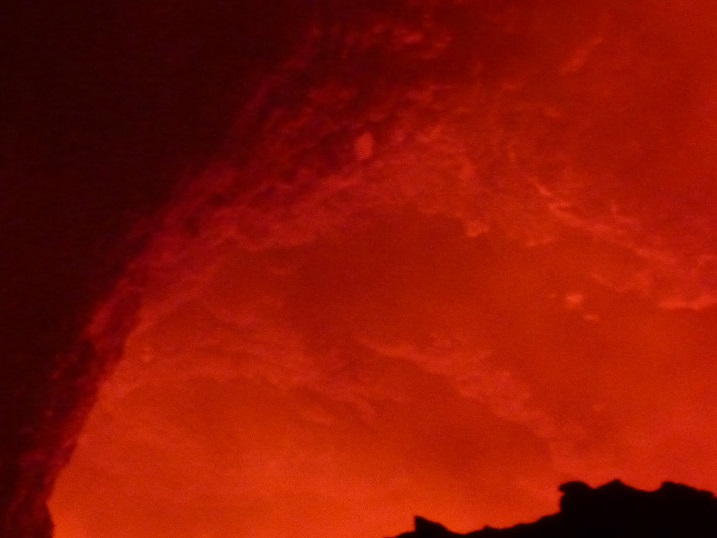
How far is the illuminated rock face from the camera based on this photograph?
4.27m

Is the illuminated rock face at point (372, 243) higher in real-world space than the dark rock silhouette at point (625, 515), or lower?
higher

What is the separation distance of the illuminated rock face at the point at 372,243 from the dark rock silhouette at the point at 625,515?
3.34 meters

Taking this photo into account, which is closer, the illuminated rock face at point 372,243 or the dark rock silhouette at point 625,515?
the dark rock silhouette at point 625,515

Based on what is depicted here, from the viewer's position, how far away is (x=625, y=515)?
5.15 feet

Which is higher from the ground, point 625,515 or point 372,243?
point 372,243

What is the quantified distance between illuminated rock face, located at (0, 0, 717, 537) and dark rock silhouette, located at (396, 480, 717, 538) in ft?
11.0

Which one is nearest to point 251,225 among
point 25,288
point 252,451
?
point 25,288

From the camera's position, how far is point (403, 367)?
991 centimetres

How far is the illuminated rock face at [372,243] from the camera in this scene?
14.0 ft

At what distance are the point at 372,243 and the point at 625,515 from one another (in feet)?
21.2

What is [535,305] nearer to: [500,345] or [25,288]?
[500,345]

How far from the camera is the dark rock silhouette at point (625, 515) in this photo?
59.8 inches

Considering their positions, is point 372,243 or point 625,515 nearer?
point 625,515

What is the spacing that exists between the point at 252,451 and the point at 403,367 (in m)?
4.09
